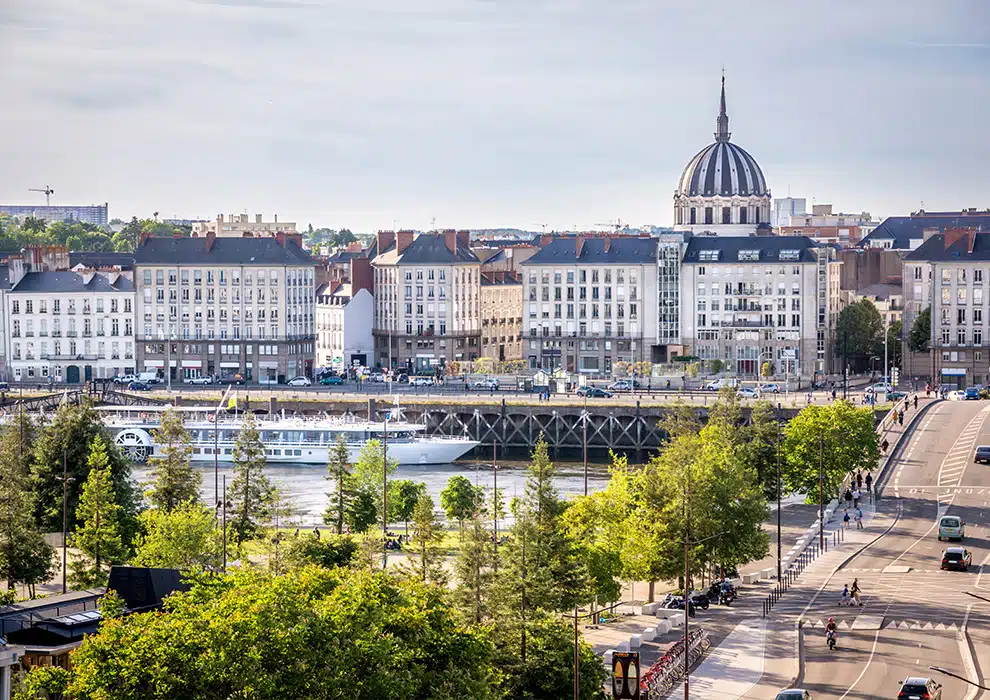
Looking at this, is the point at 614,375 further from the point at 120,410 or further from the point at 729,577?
the point at 729,577

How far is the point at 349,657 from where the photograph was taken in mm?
43938

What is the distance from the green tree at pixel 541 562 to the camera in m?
56.0

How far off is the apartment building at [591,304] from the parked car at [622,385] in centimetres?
1456

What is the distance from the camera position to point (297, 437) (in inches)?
5039

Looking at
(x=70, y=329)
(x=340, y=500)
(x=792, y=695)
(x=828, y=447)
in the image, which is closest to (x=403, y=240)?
(x=70, y=329)

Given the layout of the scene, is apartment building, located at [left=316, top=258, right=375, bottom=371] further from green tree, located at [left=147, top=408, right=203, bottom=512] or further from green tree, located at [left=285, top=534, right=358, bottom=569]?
green tree, located at [left=285, top=534, right=358, bottom=569]

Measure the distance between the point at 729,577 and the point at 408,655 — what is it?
30012 millimetres

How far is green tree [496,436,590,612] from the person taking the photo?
184 feet

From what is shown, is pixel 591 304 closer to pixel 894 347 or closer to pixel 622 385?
pixel 622 385

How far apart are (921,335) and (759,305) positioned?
1450 centimetres

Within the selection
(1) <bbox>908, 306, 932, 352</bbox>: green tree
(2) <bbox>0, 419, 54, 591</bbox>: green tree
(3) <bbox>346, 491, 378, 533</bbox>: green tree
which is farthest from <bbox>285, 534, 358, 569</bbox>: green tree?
(1) <bbox>908, 306, 932, 352</bbox>: green tree

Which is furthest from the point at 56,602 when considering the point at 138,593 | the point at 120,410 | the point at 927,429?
the point at 120,410

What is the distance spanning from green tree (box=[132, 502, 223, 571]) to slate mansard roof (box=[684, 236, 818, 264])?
93.9 metres

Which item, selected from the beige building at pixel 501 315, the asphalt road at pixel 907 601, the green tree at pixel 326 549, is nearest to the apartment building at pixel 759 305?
the beige building at pixel 501 315
